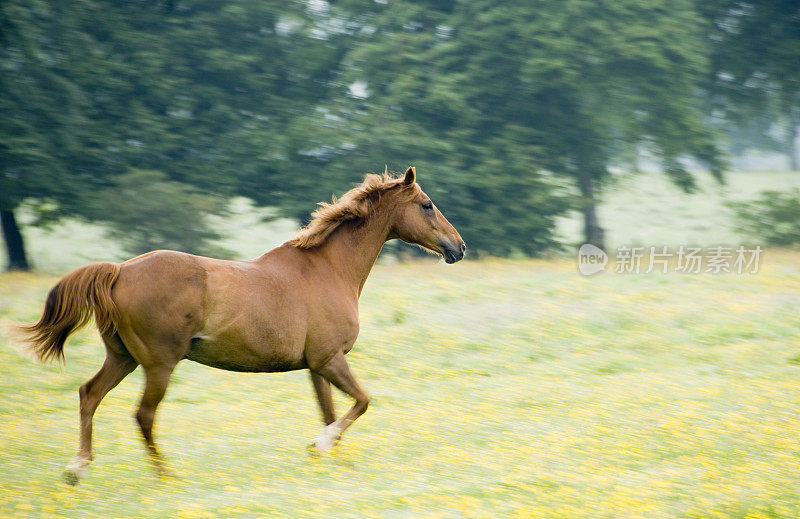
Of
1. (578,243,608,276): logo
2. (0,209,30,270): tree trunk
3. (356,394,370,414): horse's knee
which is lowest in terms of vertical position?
(0,209,30,270): tree trunk

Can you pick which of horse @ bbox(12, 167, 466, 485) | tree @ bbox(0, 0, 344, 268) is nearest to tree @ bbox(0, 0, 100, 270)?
tree @ bbox(0, 0, 344, 268)

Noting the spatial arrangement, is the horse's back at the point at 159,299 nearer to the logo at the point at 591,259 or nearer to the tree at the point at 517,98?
the tree at the point at 517,98

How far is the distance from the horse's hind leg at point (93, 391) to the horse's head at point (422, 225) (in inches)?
105

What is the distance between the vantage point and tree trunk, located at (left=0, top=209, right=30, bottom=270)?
18453 millimetres

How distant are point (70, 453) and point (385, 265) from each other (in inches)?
521

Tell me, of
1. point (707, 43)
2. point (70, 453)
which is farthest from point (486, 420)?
point (707, 43)

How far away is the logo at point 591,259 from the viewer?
63.7ft

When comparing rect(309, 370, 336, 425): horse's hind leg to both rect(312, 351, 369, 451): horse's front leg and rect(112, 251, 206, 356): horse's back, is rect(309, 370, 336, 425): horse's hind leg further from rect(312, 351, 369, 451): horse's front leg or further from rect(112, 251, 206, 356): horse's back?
rect(112, 251, 206, 356): horse's back

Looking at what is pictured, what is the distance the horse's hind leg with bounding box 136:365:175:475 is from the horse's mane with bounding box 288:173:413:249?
5.36 feet

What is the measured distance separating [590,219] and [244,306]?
17926mm

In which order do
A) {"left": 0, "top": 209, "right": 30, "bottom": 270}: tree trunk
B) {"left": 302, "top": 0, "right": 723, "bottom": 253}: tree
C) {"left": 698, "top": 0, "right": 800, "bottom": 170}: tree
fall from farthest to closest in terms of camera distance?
{"left": 698, "top": 0, "right": 800, "bottom": 170}: tree → {"left": 302, "top": 0, "right": 723, "bottom": 253}: tree → {"left": 0, "top": 209, "right": 30, "bottom": 270}: tree trunk

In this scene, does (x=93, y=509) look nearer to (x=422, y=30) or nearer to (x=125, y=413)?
(x=125, y=413)

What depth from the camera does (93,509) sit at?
5562 millimetres

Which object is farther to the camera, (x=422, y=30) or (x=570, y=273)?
(x=422, y=30)
